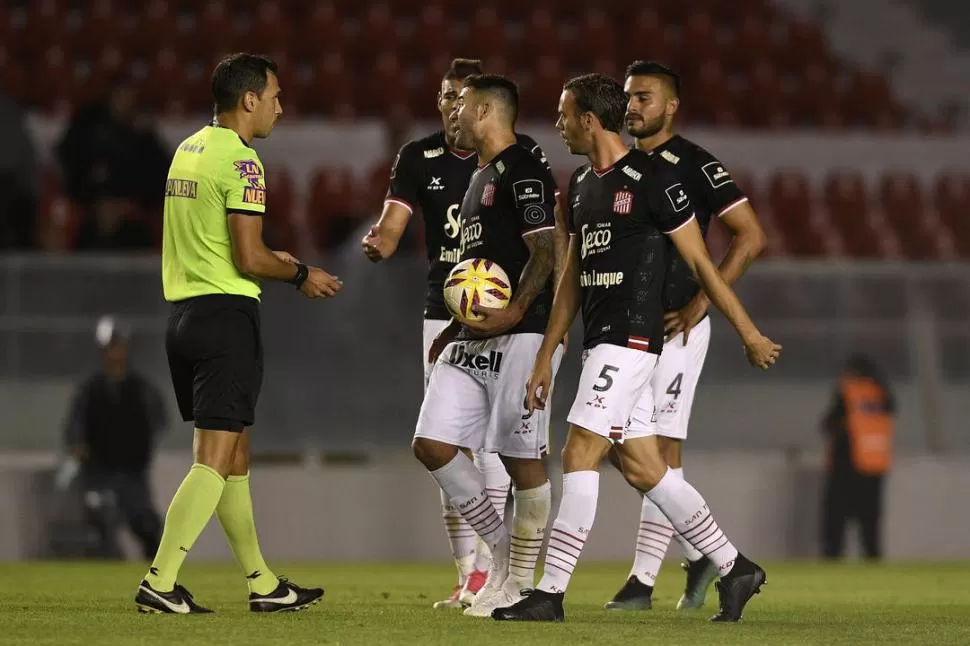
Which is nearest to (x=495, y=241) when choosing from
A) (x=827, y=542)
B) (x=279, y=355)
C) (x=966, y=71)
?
(x=279, y=355)

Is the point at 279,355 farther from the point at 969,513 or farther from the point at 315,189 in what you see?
the point at 969,513

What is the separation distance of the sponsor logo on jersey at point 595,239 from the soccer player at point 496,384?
0.69ft

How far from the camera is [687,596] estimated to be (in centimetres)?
787

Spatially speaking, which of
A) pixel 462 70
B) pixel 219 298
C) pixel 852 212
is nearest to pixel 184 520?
pixel 219 298

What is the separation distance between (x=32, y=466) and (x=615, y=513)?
4724mm

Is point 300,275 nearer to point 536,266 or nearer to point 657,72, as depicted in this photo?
point 536,266

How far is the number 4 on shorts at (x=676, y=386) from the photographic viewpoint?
7762 millimetres

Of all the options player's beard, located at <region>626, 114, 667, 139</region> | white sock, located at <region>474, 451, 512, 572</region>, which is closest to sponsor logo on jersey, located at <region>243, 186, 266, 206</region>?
white sock, located at <region>474, 451, 512, 572</region>

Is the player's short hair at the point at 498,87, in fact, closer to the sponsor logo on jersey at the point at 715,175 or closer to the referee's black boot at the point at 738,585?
the sponsor logo on jersey at the point at 715,175

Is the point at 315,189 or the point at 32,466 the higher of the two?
the point at 315,189

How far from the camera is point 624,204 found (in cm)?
679

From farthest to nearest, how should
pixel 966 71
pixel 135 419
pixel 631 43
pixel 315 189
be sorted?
pixel 966 71, pixel 631 43, pixel 315 189, pixel 135 419

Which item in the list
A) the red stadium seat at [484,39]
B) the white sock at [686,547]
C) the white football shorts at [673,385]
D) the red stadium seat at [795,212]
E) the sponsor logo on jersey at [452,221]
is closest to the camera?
the white sock at [686,547]

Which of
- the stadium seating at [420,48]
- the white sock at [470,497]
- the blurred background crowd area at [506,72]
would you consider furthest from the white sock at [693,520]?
the stadium seating at [420,48]
